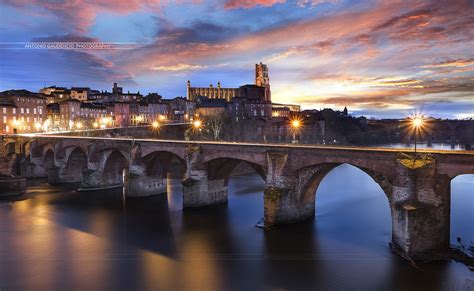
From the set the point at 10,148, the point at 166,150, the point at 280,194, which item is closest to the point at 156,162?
the point at 166,150

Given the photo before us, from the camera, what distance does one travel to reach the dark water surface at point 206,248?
19797 mm

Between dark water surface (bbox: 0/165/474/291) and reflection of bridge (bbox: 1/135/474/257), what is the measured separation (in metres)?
1.51

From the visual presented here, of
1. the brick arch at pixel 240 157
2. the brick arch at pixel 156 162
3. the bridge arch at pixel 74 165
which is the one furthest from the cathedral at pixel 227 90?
the brick arch at pixel 240 157

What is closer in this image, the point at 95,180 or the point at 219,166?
the point at 219,166

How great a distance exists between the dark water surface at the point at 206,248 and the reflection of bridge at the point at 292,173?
1506 mm

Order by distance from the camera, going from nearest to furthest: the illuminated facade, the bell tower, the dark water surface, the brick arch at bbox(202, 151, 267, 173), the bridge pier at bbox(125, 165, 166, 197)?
the dark water surface
the brick arch at bbox(202, 151, 267, 173)
the bridge pier at bbox(125, 165, 166, 197)
the illuminated facade
the bell tower

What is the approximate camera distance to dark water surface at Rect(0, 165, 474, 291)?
65.0 ft

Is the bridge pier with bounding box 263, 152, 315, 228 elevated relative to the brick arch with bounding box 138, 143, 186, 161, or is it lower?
lower

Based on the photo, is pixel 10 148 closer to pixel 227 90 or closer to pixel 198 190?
pixel 198 190

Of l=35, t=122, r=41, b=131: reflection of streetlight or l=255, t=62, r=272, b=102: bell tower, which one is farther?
l=255, t=62, r=272, b=102: bell tower

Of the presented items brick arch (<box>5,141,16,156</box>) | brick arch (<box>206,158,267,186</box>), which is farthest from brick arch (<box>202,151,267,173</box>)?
brick arch (<box>5,141,16,156</box>)

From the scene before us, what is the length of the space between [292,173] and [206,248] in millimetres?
8590

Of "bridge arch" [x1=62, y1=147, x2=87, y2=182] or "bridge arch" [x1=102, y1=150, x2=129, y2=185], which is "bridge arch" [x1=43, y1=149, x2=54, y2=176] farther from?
"bridge arch" [x1=102, y1=150, x2=129, y2=185]

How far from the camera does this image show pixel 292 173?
91.6 feet
